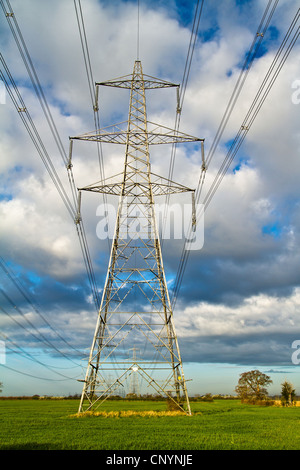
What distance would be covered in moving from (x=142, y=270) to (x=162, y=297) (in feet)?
8.99

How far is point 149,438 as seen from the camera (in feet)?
64.3

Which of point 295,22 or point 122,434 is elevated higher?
point 295,22

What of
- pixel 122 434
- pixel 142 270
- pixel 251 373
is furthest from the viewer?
pixel 251 373

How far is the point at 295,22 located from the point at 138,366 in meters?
23.8
